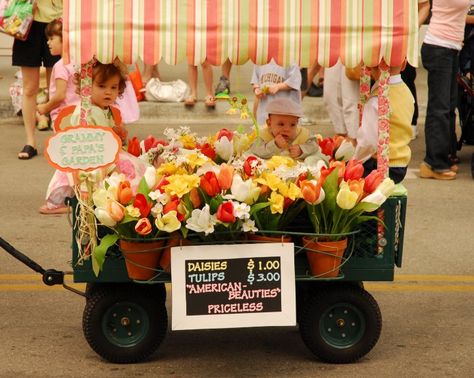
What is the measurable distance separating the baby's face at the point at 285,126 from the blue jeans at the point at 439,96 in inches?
155

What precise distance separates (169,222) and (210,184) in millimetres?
275

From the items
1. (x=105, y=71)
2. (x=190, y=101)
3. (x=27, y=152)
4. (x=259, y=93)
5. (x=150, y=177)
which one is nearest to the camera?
(x=150, y=177)

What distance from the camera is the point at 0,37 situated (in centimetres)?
1745

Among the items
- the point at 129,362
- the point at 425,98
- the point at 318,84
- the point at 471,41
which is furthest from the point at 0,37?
the point at 129,362

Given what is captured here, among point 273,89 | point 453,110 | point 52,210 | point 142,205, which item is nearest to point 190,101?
point 453,110

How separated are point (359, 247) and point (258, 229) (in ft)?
1.75

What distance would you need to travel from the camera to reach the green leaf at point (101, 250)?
573cm

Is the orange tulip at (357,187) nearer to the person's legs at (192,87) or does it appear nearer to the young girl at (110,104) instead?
the young girl at (110,104)

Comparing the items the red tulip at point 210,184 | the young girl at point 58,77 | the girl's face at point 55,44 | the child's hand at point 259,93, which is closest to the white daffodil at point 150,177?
the red tulip at point 210,184

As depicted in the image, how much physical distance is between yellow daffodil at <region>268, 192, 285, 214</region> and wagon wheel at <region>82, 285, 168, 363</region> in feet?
2.63

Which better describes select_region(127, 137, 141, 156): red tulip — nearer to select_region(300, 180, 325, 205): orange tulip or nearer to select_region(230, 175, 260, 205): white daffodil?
select_region(230, 175, 260, 205): white daffodil

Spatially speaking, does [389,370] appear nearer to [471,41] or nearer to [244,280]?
[244,280]

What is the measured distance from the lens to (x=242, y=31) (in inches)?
224

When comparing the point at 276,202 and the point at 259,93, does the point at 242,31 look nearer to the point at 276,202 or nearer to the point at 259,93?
the point at 276,202
